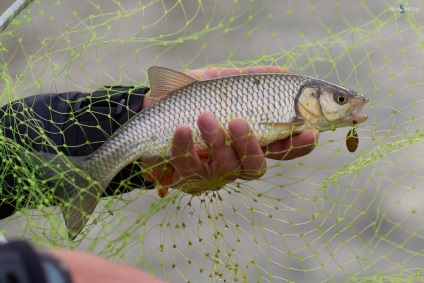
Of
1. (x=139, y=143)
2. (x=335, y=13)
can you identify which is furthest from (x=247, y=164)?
(x=335, y=13)

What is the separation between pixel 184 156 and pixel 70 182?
1.21ft

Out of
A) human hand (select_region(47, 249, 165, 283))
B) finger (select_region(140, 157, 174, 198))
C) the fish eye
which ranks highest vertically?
the fish eye

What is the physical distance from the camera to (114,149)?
234 cm

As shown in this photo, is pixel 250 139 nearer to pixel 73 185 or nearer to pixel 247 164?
pixel 247 164

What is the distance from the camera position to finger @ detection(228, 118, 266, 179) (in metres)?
2.23

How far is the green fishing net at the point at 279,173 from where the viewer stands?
2406 millimetres

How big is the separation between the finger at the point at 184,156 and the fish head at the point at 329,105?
401 mm

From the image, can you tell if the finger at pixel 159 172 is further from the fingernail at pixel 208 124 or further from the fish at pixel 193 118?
the fingernail at pixel 208 124

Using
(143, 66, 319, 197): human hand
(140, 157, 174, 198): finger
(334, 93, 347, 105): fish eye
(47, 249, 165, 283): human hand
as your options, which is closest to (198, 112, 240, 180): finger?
(143, 66, 319, 197): human hand

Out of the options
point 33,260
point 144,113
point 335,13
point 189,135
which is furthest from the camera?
point 335,13

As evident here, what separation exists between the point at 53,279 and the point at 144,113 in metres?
A: 1.55

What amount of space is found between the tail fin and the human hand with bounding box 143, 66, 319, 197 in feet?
0.73

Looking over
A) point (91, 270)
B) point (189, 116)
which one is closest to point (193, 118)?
point (189, 116)

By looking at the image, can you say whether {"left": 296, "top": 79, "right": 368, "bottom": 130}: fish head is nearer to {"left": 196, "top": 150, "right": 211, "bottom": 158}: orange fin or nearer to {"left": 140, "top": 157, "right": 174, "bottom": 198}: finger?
{"left": 196, "top": 150, "right": 211, "bottom": 158}: orange fin
